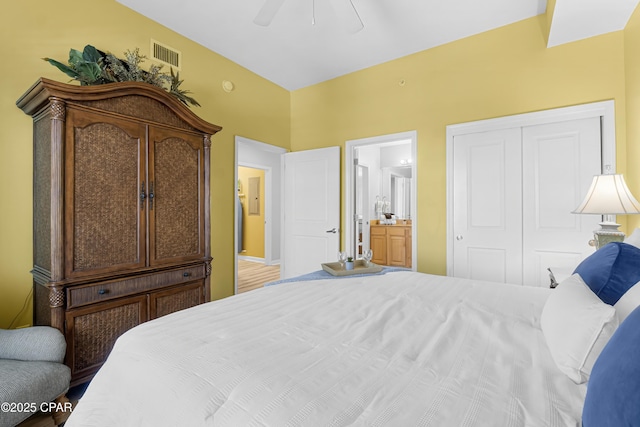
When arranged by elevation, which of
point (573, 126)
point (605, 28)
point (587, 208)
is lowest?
point (587, 208)

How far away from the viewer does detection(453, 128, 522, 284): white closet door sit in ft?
9.39

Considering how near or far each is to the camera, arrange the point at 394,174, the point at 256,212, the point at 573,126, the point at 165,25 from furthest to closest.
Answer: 1. the point at 256,212
2. the point at 394,174
3. the point at 165,25
4. the point at 573,126

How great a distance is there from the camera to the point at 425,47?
3.28 meters

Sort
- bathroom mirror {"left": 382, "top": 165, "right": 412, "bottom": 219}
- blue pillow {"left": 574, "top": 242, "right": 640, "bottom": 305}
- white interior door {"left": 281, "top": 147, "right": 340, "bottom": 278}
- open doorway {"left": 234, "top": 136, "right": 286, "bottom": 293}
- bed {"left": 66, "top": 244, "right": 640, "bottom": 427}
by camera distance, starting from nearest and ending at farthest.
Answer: bed {"left": 66, "top": 244, "right": 640, "bottom": 427} < blue pillow {"left": 574, "top": 242, "right": 640, "bottom": 305} < white interior door {"left": 281, "top": 147, "right": 340, "bottom": 278} < open doorway {"left": 234, "top": 136, "right": 286, "bottom": 293} < bathroom mirror {"left": 382, "top": 165, "right": 412, "bottom": 219}

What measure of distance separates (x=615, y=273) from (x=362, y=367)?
0.91 m

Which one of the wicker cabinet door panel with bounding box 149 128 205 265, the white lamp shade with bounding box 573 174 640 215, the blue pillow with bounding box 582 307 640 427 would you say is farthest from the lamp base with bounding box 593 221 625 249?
the wicker cabinet door panel with bounding box 149 128 205 265

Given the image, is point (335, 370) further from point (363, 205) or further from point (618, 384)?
point (363, 205)

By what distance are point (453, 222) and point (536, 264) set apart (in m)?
0.80

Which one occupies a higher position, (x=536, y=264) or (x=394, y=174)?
(x=394, y=174)

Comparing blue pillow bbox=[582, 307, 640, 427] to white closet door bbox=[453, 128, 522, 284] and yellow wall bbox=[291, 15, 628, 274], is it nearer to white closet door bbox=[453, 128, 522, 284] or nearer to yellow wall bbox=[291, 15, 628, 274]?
white closet door bbox=[453, 128, 522, 284]

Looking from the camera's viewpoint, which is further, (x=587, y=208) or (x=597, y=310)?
(x=587, y=208)

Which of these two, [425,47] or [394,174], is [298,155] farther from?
[394,174]

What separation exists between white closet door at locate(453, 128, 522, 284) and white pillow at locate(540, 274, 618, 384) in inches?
86.0

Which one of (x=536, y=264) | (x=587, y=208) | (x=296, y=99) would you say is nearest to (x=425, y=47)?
(x=296, y=99)
